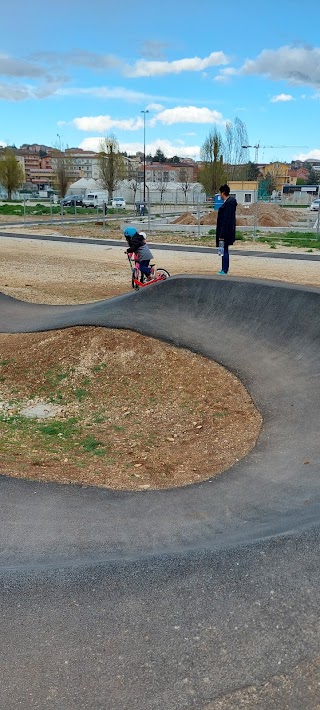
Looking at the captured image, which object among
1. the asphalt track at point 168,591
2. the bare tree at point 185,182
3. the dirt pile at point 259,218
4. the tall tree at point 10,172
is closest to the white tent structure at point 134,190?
the bare tree at point 185,182

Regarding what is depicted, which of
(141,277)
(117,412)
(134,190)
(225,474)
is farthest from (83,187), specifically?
(225,474)

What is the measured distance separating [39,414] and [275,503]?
3885 mm

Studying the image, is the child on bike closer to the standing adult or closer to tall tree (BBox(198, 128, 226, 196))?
the standing adult

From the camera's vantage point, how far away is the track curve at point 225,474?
4168 mm

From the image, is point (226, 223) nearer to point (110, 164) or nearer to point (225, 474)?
point (225, 474)

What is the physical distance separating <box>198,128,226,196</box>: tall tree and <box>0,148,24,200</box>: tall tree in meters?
25.9

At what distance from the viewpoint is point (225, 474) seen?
5.61m

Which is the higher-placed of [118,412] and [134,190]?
[134,190]

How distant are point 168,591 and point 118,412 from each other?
4.39m

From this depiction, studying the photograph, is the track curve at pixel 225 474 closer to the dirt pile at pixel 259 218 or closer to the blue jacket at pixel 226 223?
the blue jacket at pixel 226 223

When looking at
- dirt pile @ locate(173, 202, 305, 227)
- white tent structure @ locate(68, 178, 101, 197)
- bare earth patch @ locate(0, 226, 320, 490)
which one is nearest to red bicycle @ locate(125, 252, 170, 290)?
bare earth patch @ locate(0, 226, 320, 490)

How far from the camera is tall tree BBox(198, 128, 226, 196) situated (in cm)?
6631

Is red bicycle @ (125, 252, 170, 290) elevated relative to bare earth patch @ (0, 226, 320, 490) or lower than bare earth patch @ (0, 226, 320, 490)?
elevated

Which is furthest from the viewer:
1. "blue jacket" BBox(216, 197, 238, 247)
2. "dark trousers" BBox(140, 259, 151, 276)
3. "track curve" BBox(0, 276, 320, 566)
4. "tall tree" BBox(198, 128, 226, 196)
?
"tall tree" BBox(198, 128, 226, 196)
